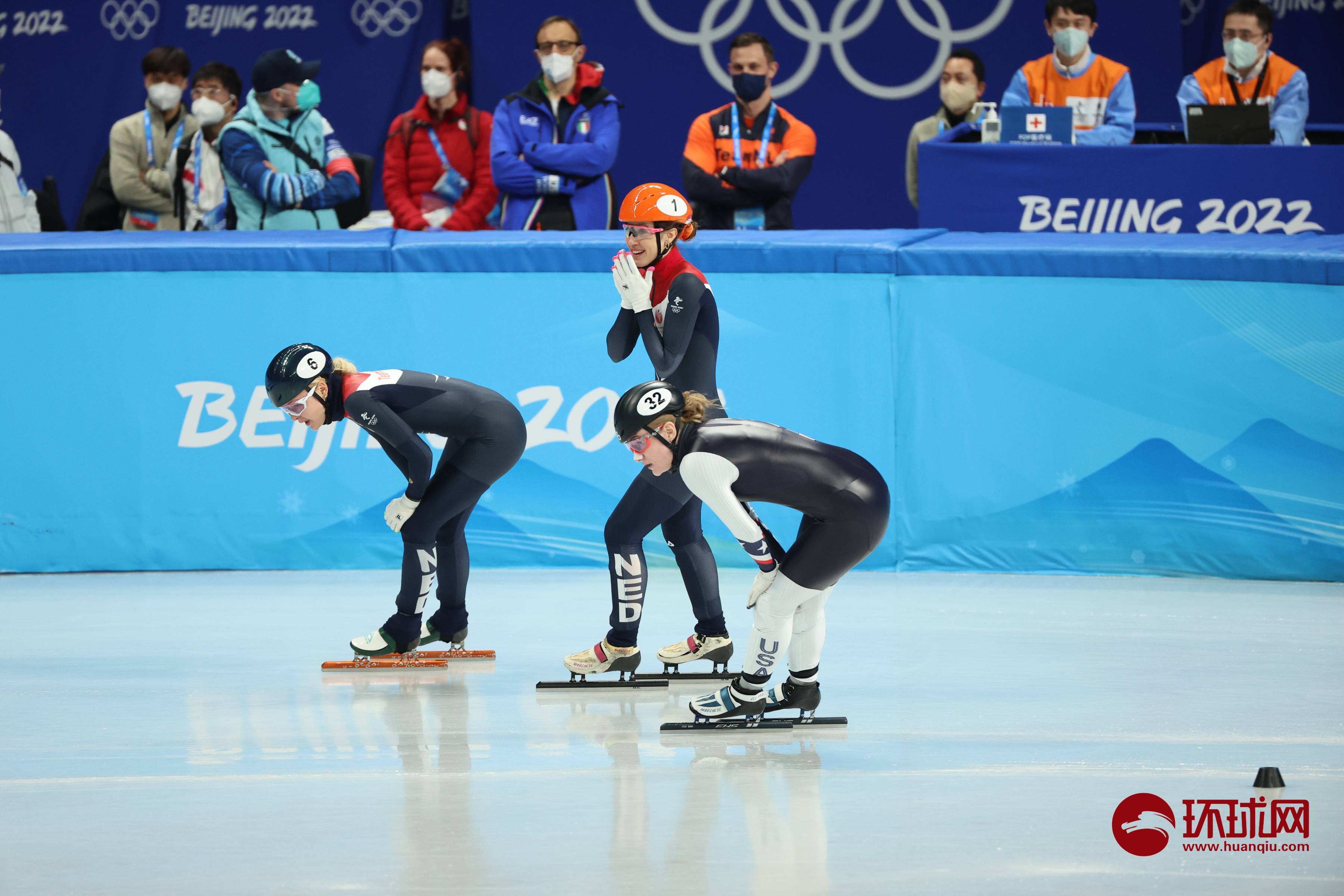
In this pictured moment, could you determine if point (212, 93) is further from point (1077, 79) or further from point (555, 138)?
point (1077, 79)

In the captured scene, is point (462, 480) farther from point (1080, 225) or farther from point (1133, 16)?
point (1133, 16)

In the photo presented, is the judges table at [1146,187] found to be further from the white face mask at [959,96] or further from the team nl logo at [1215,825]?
the team nl logo at [1215,825]

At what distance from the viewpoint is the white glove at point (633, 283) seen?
614cm

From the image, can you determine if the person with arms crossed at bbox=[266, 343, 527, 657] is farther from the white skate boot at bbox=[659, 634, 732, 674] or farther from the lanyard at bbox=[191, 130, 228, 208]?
the lanyard at bbox=[191, 130, 228, 208]

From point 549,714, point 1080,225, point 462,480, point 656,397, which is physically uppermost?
point 1080,225

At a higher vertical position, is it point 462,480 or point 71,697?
point 462,480

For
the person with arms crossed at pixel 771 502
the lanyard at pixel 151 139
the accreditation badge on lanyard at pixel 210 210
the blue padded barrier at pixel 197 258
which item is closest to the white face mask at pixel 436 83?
the accreditation badge on lanyard at pixel 210 210

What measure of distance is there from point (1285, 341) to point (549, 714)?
416 centimetres

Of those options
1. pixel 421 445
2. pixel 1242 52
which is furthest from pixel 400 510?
pixel 1242 52

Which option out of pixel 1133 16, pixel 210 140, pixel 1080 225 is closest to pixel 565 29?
pixel 210 140

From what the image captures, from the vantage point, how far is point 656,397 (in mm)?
5148

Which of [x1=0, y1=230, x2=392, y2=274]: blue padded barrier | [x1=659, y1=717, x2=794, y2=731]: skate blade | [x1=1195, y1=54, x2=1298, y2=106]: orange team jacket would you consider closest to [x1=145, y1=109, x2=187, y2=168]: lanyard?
[x1=0, y1=230, x2=392, y2=274]: blue padded barrier

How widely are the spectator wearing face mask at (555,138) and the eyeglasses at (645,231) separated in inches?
127

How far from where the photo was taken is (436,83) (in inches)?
378
